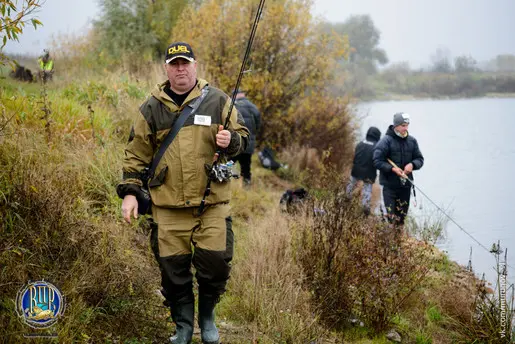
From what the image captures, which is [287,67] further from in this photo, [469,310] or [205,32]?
[469,310]

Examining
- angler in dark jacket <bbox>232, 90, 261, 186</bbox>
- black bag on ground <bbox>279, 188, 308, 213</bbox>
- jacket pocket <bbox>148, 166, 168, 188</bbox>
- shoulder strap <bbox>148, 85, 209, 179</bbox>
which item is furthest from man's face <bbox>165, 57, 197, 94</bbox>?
angler in dark jacket <bbox>232, 90, 261, 186</bbox>

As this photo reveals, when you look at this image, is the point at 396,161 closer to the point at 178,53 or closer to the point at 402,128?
the point at 402,128

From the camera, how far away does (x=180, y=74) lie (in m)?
3.64

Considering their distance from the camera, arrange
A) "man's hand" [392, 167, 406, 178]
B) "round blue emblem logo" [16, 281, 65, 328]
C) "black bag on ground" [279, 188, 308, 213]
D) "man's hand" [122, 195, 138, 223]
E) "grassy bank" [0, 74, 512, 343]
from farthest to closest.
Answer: "man's hand" [392, 167, 406, 178] → "black bag on ground" [279, 188, 308, 213] → "grassy bank" [0, 74, 512, 343] → "man's hand" [122, 195, 138, 223] → "round blue emblem logo" [16, 281, 65, 328]

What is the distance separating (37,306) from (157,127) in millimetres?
1456

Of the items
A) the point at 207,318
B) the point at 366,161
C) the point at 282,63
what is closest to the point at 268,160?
the point at 282,63

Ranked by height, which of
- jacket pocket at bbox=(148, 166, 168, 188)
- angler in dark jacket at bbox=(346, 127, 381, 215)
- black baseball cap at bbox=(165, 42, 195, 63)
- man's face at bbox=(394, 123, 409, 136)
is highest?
black baseball cap at bbox=(165, 42, 195, 63)

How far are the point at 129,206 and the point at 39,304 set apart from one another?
90cm

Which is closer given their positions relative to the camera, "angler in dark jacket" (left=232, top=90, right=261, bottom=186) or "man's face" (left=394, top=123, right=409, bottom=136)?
"man's face" (left=394, top=123, right=409, bottom=136)

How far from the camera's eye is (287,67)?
51.8ft

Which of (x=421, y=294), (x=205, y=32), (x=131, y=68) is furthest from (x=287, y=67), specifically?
(x=421, y=294)

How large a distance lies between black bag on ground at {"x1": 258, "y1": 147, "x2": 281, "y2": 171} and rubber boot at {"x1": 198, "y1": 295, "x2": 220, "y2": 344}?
33.9ft

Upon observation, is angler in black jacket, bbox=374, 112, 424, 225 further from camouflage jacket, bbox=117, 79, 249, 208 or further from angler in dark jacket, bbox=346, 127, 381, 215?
camouflage jacket, bbox=117, 79, 249, 208

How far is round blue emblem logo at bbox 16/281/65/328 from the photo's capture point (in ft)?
11.1
